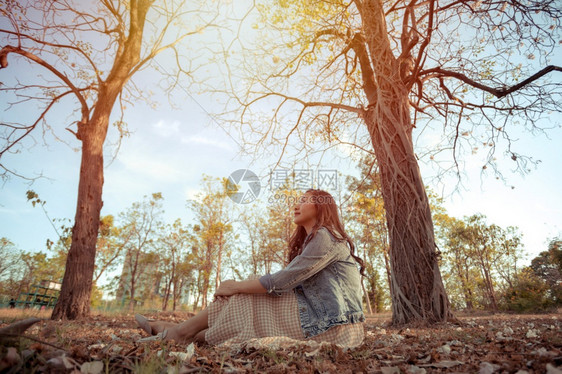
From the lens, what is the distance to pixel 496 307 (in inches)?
558

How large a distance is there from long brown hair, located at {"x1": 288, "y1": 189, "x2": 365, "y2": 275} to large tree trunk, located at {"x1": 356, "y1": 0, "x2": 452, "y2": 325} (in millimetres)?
1626

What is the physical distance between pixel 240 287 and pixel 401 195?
308cm

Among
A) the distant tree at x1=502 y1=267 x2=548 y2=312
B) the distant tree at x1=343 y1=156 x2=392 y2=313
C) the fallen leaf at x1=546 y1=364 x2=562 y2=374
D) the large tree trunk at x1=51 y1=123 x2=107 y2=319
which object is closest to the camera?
the fallen leaf at x1=546 y1=364 x2=562 y2=374

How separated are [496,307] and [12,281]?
3028 cm

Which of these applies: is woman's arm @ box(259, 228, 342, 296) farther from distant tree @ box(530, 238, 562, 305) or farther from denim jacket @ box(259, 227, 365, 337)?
distant tree @ box(530, 238, 562, 305)

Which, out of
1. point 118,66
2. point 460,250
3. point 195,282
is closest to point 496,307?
point 460,250

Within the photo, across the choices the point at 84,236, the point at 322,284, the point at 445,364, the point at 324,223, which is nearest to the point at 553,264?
the point at 324,223

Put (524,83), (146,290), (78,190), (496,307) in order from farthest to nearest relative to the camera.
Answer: (146,290), (496,307), (78,190), (524,83)

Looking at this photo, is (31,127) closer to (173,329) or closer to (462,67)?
(173,329)

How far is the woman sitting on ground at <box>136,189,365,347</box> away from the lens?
79.9 inches

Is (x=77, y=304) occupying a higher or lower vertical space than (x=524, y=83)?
lower

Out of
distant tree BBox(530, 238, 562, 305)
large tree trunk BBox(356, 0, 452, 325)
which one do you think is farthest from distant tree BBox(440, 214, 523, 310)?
large tree trunk BBox(356, 0, 452, 325)

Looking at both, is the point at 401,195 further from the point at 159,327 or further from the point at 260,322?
the point at 159,327

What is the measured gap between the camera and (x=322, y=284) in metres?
2.23
